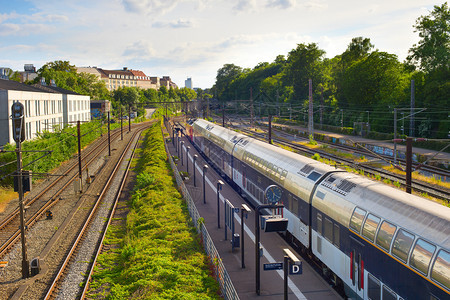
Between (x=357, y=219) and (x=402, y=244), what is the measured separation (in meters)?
2.35

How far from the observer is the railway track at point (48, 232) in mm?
17203

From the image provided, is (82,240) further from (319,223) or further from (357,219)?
(357,219)

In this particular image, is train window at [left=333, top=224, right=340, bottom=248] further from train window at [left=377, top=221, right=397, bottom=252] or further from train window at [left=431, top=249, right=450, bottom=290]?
train window at [left=431, top=249, right=450, bottom=290]

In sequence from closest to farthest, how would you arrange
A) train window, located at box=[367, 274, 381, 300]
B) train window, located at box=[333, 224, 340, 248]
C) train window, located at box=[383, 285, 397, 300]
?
train window, located at box=[383, 285, 397, 300], train window, located at box=[367, 274, 381, 300], train window, located at box=[333, 224, 340, 248]

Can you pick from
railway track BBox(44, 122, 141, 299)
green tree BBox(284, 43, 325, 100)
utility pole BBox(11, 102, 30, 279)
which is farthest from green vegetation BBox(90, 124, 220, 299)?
green tree BBox(284, 43, 325, 100)

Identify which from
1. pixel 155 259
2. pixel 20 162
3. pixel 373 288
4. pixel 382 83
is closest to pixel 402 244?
pixel 373 288

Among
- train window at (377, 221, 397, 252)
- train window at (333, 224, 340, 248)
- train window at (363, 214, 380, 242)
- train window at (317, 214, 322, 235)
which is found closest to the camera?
train window at (377, 221, 397, 252)

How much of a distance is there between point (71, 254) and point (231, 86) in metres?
162

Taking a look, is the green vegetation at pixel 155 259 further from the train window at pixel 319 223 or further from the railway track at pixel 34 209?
the railway track at pixel 34 209

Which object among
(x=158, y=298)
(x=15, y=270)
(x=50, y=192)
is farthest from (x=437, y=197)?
(x=50, y=192)

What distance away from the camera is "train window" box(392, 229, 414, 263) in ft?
33.7

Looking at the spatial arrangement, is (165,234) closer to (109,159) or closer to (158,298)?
(158,298)

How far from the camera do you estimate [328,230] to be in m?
14.8

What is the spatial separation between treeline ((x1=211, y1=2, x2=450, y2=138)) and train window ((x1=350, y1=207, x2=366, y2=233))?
2779cm
